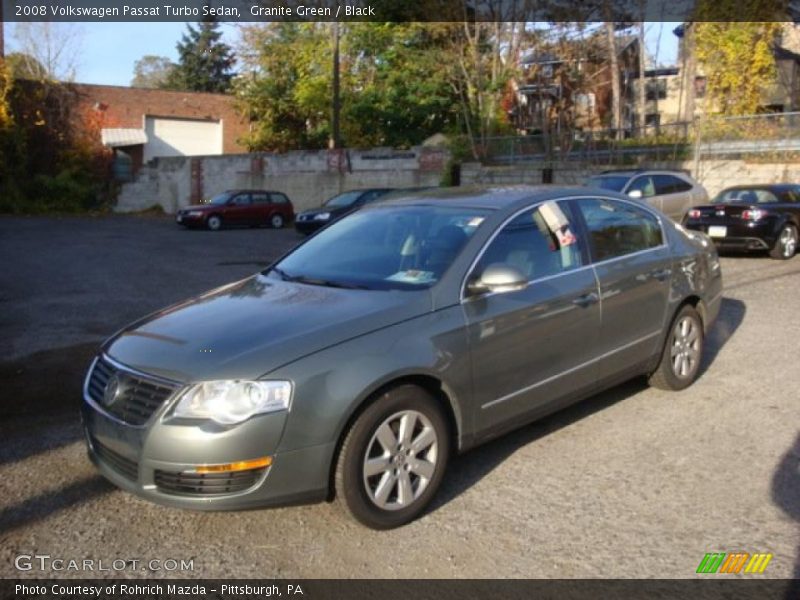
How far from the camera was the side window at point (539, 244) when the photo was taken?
441 cm

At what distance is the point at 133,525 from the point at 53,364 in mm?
3533

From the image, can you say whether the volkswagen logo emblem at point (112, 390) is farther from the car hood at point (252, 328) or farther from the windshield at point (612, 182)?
the windshield at point (612, 182)

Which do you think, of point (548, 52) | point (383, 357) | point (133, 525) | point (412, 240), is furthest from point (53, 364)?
point (548, 52)

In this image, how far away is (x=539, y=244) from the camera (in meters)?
4.64

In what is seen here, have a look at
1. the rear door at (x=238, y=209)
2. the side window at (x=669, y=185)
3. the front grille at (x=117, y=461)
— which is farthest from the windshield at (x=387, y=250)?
the rear door at (x=238, y=209)

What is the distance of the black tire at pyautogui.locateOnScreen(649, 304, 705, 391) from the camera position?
5551 millimetres

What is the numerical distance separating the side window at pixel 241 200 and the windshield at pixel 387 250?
70.2 feet

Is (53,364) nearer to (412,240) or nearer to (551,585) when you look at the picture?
(412,240)

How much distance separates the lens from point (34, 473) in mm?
4324

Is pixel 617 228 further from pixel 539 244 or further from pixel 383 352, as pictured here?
pixel 383 352

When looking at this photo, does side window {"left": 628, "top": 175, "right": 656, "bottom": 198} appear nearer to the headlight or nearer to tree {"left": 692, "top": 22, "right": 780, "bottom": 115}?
the headlight

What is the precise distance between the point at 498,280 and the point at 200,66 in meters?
65.7

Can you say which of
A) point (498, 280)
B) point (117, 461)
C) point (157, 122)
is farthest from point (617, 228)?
point (157, 122)

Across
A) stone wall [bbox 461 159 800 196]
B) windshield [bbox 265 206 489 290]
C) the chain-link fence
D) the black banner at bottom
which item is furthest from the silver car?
the black banner at bottom
